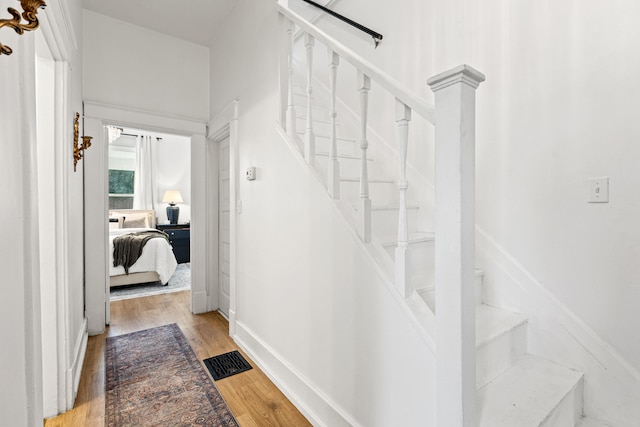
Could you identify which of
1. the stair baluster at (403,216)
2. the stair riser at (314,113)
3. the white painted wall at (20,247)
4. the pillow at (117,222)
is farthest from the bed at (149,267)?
the stair baluster at (403,216)

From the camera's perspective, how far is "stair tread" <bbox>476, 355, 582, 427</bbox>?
1.07m

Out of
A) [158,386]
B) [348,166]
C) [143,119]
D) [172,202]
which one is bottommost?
[158,386]

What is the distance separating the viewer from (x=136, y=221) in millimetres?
6312

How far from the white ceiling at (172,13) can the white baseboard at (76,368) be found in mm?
2937

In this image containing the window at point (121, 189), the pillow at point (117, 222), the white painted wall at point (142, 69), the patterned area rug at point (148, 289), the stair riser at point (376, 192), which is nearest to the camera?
the stair riser at point (376, 192)

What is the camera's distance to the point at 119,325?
10.1ft

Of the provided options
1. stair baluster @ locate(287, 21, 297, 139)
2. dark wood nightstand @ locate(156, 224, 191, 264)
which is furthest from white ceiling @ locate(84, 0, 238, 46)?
dark wood nightstand @ locate(156, 224, 191, 264)

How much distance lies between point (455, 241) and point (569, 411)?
0.98 metres

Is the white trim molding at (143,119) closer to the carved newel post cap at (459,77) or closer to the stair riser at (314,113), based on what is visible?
the stair riser at (314,113)

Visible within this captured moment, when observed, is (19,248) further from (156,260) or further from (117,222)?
(117,222)

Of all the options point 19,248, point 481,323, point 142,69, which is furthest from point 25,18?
point 142,69

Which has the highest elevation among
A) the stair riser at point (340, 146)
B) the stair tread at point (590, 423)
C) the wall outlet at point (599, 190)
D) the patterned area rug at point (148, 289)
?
the stair riser at point (340, 146)

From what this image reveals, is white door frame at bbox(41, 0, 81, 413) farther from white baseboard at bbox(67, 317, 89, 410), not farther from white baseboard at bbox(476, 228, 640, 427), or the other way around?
white baseboard at bbox(476, 228, 640, 427)

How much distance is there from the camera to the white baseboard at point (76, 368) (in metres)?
1.81
